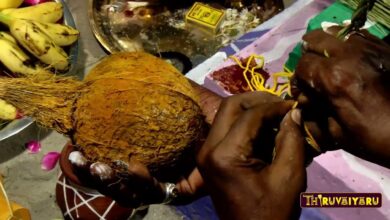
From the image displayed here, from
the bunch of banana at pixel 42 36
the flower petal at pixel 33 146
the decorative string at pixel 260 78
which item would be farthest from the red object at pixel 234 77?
the flower petal at pixel 33 146

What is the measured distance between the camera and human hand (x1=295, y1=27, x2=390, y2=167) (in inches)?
39.4

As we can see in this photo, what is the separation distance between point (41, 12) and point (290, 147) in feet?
5.78

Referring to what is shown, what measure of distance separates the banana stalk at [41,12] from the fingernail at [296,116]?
167cm

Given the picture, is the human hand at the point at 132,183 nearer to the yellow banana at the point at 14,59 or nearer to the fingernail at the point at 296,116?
the fingernail at the point at 296,116

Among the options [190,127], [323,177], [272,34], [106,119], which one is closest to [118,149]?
[106,119]

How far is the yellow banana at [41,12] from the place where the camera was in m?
2.33

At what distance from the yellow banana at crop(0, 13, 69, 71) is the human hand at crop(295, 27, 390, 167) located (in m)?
1.49

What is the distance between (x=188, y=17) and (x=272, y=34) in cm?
62

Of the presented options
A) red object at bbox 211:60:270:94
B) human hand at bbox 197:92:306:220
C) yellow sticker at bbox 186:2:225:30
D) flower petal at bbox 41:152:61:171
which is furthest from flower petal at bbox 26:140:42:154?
human hand at bbox 197:92:306:220

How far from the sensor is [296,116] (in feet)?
3.74

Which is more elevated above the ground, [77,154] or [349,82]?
[349,82]

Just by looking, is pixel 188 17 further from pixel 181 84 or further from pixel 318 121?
pixel 318 121

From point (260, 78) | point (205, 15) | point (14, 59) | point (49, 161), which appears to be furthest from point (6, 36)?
point (260, 78)

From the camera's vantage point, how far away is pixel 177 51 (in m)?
2.62
